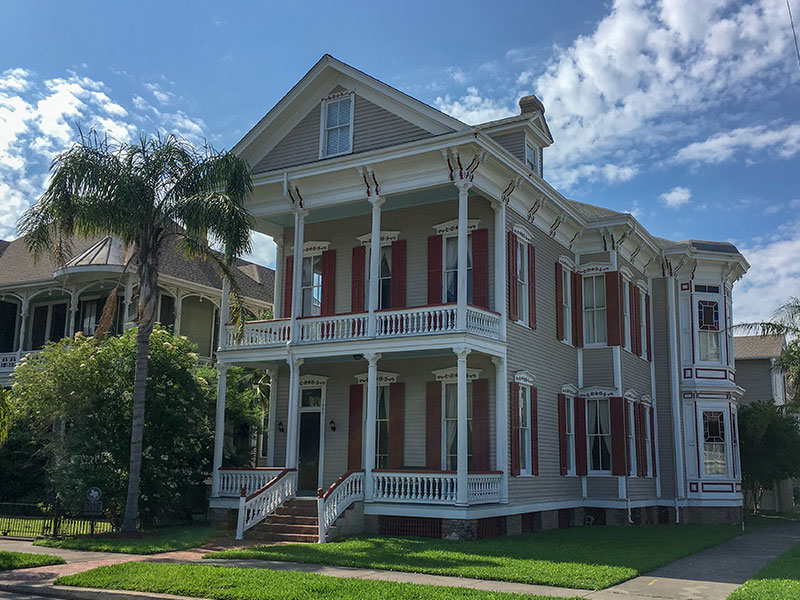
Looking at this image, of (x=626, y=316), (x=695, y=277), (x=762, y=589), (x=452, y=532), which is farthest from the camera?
(x=695, y=277)

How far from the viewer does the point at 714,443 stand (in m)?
27.2

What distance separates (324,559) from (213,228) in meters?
8.01

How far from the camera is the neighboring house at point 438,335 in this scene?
18359mm

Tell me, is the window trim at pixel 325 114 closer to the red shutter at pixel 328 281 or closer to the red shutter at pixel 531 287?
the red shutter at pixel 328 281

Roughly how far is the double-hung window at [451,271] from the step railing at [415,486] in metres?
4.45

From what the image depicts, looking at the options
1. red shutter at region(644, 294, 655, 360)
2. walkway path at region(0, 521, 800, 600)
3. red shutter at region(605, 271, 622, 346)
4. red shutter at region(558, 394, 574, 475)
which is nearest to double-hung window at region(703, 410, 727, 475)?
red shutter at region(644, 294, 655, 360)

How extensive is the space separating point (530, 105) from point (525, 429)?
36.5ft

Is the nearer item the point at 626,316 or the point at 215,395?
the point at 215,395

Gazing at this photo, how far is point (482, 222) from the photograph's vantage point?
67.1ft

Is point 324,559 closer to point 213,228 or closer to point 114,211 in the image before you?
point 213,228

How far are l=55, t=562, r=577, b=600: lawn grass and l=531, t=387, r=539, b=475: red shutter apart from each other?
9.71 metres

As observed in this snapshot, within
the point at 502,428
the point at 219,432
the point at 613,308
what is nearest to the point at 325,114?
the point at 219,432

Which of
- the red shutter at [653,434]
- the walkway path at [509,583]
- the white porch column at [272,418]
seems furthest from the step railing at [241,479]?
the red shutter at [653,434]

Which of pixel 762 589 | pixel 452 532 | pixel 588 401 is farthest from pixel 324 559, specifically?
pixel 588 401
